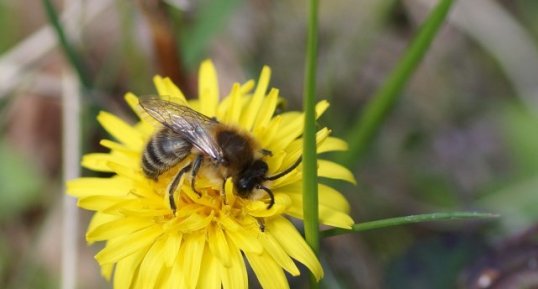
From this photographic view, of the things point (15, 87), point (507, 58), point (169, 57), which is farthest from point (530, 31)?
point (15, 87)

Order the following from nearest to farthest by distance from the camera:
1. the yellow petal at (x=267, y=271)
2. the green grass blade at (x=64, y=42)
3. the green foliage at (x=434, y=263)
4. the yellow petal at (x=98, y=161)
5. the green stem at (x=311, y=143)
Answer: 1. the green stem at (x=311, y=143)
2. the yellow petal at (x=267, y=271)
3. the yellow petal at (x=98, y=161)
4. the green grass blade at (x=64, y=42)
5. the green foliage at (x=434, y=263)

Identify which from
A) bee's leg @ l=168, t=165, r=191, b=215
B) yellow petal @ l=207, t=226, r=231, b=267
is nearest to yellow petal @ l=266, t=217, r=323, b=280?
yellow petal @ l=207, t=226, r=231, b=267

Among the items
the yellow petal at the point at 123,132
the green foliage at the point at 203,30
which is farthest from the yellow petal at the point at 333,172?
the green foliage at the point at 203,30

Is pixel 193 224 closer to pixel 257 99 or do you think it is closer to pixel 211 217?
pixel 211 217

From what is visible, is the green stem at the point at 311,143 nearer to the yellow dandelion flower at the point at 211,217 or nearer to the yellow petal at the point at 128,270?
the yellow dandelion flower at the point at 211,217

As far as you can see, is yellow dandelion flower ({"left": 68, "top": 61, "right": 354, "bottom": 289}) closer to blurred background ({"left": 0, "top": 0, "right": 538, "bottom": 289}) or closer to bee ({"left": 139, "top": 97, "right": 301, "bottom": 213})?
bee ({"left": 139, "top": 97, "right": 301, "bottom": 213})

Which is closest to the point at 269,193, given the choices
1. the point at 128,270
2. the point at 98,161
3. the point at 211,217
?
the point at 211,217
